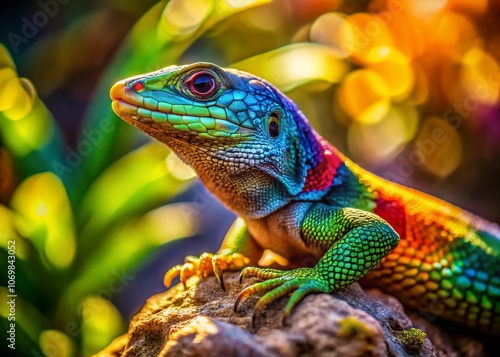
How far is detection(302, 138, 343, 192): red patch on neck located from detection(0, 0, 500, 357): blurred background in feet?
7.20

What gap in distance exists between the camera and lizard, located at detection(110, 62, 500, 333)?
7.65 feet

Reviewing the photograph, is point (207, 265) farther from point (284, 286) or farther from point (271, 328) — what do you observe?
point (271, 328)

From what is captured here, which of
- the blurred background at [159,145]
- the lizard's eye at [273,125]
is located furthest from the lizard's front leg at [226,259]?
the blurred background at [159,145]

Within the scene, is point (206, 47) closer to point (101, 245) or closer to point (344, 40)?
point (344, 40)

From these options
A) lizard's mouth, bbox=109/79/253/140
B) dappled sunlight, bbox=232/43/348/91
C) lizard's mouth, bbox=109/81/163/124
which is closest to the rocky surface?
lizard's mouth, bbox=109/79/253/140

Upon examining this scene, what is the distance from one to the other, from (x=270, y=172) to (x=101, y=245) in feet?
8.78

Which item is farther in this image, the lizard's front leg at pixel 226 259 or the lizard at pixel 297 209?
the lizard's front leg at pixel 226 259

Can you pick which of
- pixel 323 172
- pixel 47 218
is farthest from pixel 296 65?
pixel 47 218

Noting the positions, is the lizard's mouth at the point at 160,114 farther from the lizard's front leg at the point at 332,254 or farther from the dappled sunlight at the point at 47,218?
the dappled sunlight at the point at 47,218

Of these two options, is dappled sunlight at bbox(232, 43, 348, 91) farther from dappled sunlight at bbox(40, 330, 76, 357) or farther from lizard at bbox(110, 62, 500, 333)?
dappled sunlight at bbox(40, 330, 76, 357)

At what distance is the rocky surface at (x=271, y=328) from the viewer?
174 cm

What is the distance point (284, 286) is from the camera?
203 cm

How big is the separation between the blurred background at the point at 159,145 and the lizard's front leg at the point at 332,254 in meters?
2.47

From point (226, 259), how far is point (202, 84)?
38.5 inches
